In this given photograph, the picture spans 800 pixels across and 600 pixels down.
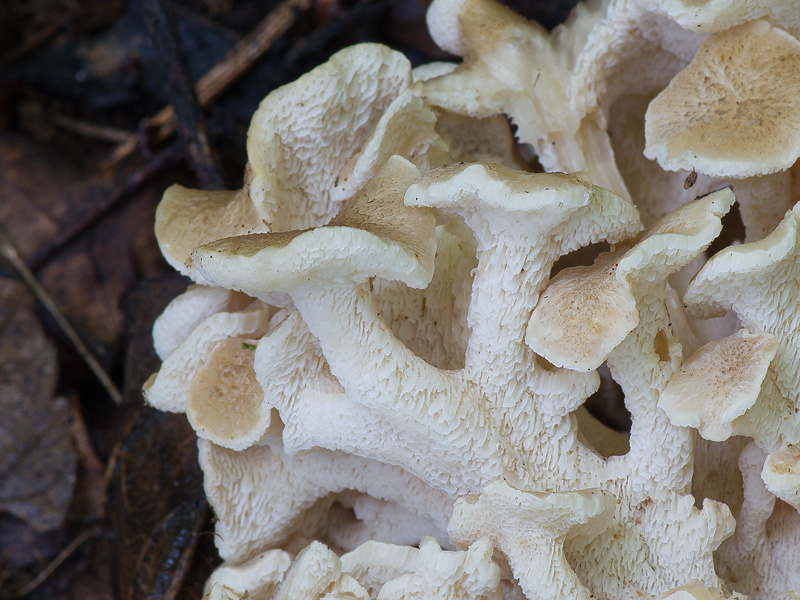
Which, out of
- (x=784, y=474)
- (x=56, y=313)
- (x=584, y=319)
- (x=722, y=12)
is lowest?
(x=784, y=474)

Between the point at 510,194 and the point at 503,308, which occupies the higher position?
the point at 510,194

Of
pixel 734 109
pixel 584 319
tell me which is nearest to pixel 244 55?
pixel 734 109

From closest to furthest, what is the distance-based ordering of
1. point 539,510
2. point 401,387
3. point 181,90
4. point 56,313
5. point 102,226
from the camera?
point 539,510
point 401,387
point 181,90
point 56,313
point 102,226

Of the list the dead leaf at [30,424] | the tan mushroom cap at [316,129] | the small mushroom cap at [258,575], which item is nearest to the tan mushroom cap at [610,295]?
the tan mushroom cap at [316,129]

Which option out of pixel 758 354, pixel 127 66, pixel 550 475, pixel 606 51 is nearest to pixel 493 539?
pixel 550 475

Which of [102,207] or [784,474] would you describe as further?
[102,207]

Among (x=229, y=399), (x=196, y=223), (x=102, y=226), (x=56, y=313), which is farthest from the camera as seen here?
(x=102, y=226)

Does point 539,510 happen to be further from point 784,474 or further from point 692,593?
point 784,474

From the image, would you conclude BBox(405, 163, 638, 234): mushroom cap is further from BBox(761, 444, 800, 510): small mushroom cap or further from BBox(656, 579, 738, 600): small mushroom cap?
BBox(656, 579, 738, 600): small mushroom cap
